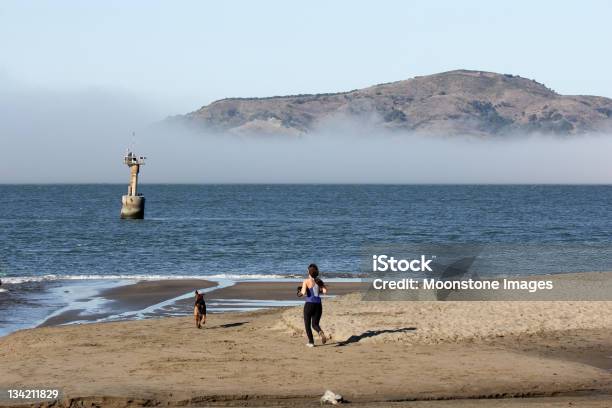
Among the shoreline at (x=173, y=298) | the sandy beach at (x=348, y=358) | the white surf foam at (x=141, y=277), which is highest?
the sandy beach at (x=348, y=358)

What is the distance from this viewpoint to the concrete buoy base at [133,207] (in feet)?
295

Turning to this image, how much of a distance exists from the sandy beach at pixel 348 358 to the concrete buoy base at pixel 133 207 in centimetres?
6468

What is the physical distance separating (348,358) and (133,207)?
2868 inches

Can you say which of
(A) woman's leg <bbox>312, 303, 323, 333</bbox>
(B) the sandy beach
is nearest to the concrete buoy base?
(B) the sandy beach

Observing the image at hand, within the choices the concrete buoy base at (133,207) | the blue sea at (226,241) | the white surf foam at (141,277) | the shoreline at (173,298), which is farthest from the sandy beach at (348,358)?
the concrete buoy base at (133,207)

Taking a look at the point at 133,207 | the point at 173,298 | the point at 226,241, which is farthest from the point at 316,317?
the point at 133,207

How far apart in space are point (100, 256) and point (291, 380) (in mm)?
41251

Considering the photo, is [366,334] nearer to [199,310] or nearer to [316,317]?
[316,317]

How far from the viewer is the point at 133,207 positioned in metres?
90.1

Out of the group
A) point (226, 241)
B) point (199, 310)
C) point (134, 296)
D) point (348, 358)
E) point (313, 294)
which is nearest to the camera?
point (348, 358)

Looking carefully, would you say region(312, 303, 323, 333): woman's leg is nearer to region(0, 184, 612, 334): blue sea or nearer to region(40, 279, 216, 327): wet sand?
region(40, 279, 216, 327): wet sand

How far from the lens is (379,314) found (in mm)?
23953

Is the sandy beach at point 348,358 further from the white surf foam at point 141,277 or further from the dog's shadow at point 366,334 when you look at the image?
the white surf foam at point 141,277

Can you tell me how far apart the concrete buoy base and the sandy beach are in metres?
64.7
